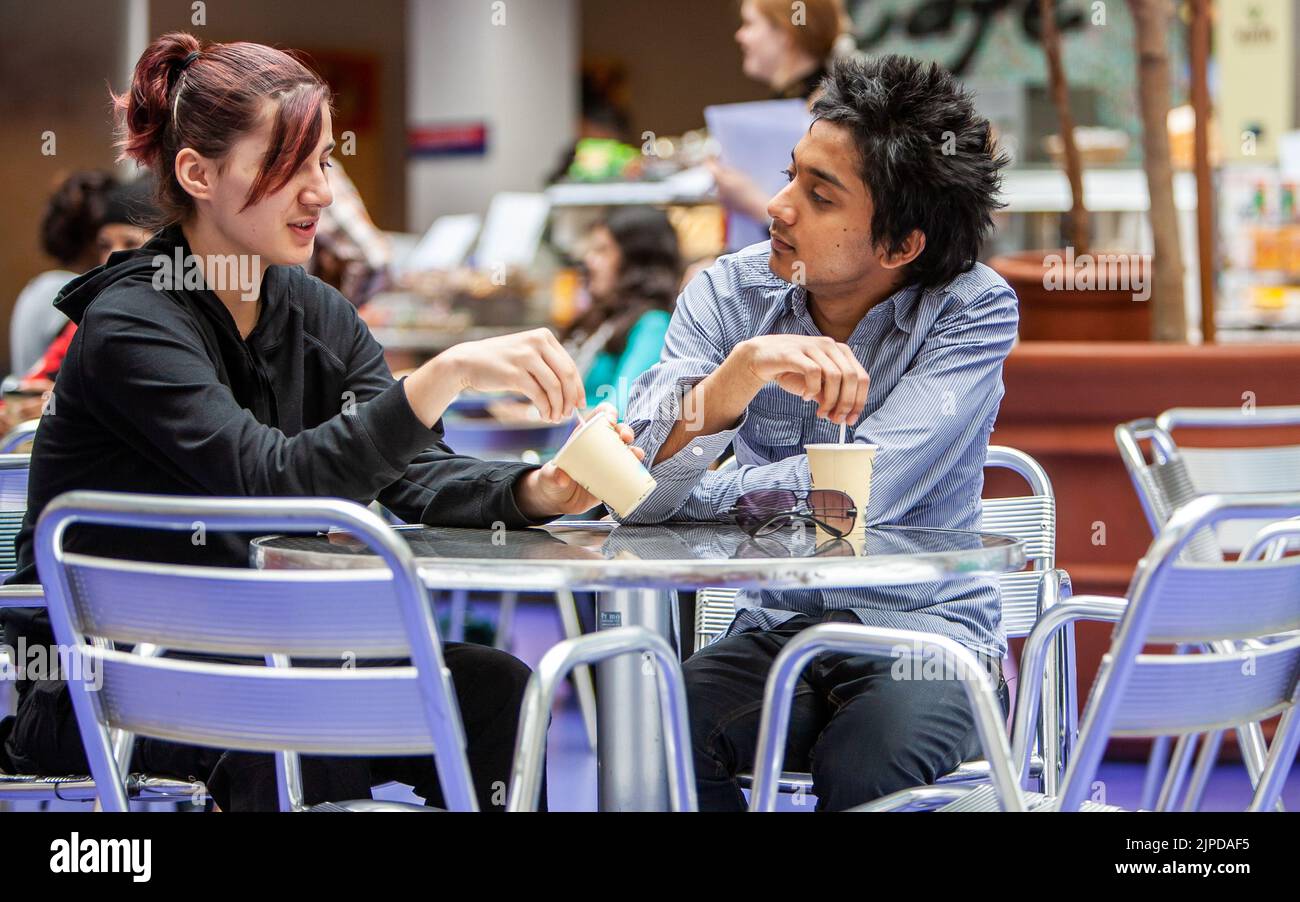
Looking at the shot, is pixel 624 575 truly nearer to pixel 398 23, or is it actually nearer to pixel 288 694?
pixel 288 694

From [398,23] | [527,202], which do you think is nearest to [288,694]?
[527,202]

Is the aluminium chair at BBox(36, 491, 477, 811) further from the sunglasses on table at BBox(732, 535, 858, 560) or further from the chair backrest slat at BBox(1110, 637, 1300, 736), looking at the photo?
the chair backrest slat at BBox(1110, 637, 1300, 736)

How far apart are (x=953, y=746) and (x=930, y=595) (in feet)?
0.76

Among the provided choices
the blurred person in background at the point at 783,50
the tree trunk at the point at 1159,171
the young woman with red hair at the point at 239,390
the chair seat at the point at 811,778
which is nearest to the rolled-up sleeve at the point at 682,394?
the young woman with red hair at the point at 239,390

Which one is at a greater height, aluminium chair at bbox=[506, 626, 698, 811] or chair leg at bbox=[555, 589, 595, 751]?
aluminium chair at bbox=[506, 626, 698, 811]

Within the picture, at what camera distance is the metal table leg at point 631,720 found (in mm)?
1645

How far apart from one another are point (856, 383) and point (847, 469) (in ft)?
0.39

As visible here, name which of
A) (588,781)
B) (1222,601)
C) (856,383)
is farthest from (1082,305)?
(1222,601)

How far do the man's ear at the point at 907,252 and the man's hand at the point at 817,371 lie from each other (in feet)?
0.89

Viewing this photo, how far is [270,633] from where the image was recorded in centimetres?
130

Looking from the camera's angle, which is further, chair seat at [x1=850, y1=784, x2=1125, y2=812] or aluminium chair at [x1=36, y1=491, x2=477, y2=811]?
chair seat at [x1=850, y1=784, x2=1125, y2=812]

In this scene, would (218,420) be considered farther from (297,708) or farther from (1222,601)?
(1222,601)

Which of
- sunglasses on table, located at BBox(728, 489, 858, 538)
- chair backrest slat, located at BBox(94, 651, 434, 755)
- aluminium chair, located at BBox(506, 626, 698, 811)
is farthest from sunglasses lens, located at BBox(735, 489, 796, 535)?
chair backrest slat, located at BBox(94, 651, 434, 755)

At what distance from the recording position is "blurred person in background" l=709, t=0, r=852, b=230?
3.64m
